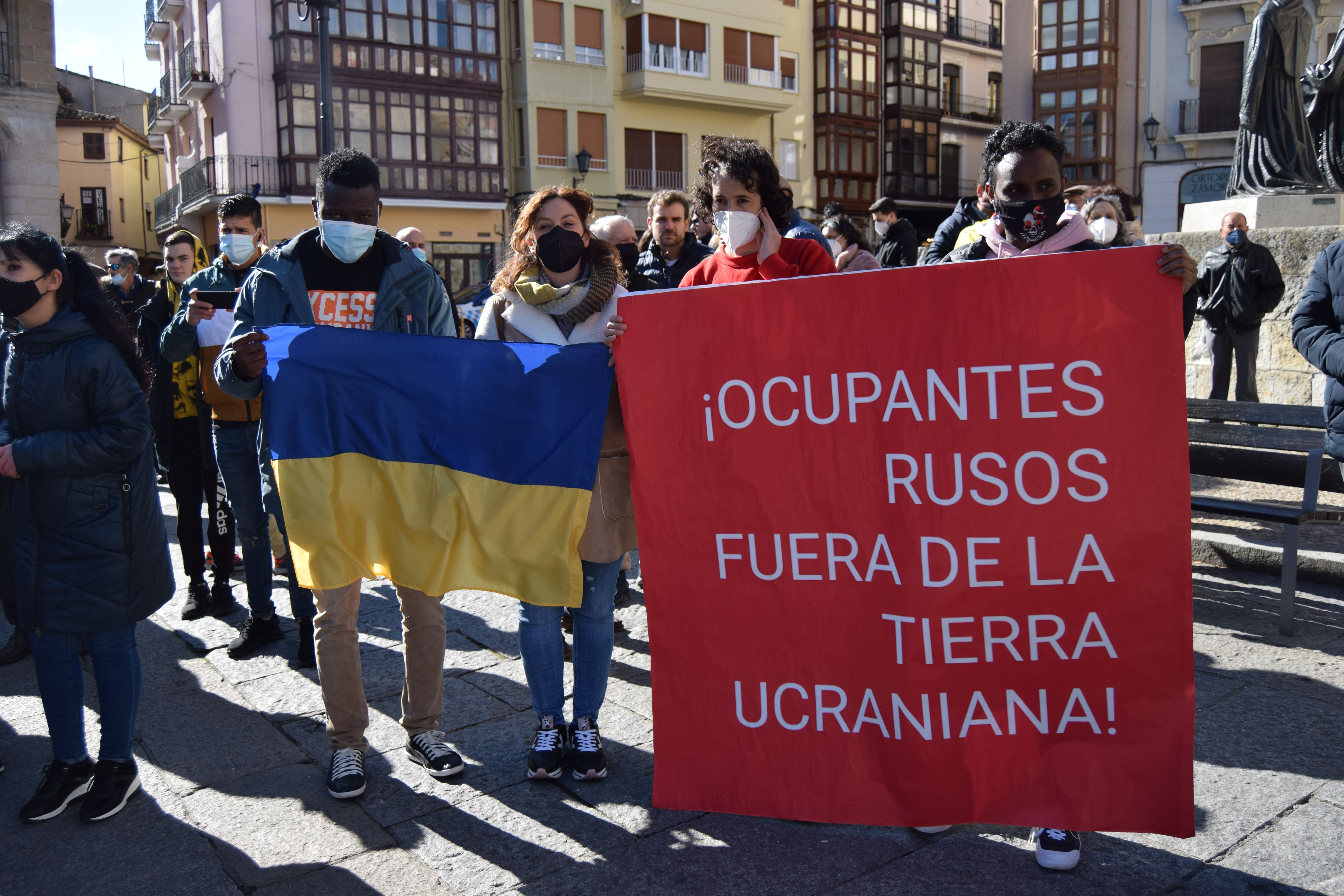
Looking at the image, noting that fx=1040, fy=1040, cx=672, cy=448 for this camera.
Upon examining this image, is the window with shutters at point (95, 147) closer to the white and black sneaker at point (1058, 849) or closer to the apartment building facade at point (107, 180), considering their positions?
the apartment building facade at point (107, 180)

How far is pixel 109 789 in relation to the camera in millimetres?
3271

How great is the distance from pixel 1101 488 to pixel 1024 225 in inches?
33.5

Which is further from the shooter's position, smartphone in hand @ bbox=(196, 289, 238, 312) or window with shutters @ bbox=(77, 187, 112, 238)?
window with shutters @ bbox=(77, 187, 112, 238)

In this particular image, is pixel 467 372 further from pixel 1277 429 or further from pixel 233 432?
pixel 1277 429

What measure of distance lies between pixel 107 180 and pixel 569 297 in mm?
50414

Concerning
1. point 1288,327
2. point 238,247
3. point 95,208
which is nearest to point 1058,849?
point 238,247

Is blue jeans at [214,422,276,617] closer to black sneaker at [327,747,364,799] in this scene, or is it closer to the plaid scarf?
black sneaker at [327,747,364,799]

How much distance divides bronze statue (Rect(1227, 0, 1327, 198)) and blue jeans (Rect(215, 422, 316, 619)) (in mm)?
8499

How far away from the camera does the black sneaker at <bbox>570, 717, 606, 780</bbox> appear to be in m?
3.35

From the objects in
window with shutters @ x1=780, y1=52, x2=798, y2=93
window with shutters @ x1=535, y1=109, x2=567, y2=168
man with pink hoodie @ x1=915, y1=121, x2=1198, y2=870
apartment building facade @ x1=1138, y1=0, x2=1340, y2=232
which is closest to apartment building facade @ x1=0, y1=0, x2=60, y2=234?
window with shutters @ x1=535, y1=109, x2=567, y2=168

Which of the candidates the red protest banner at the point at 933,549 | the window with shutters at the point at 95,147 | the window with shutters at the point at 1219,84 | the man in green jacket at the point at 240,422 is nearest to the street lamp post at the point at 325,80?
the man in green jacket at the point at 240,422

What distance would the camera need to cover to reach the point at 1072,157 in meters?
39.3

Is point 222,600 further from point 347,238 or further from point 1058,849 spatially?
point 1058,849

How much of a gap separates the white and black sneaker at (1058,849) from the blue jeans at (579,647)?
55.1 inches
